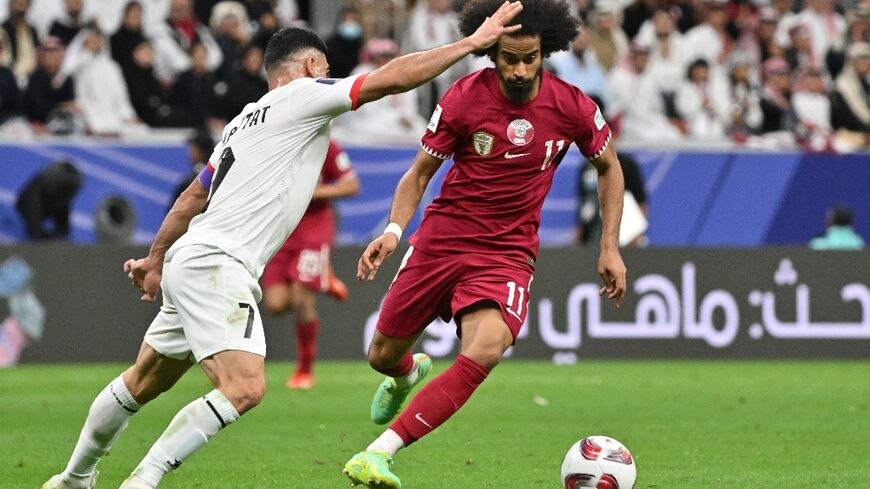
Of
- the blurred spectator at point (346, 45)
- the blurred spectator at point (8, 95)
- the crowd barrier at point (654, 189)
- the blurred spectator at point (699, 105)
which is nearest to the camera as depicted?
the crowd barrier at point (654, 189)

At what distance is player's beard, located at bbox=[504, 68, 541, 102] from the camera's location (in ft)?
25.6

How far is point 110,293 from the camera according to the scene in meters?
16.1

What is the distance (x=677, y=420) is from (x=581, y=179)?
22.0 feet

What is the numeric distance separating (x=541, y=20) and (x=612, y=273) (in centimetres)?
131

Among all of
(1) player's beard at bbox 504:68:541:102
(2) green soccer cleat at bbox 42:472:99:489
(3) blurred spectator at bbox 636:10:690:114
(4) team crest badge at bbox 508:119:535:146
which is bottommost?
(3) blurred spectator at bbox 636:10:690:114

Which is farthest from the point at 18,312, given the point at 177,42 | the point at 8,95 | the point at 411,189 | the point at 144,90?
the point at 411,189

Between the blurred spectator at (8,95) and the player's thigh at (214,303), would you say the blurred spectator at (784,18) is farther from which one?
the player's thigh at (214,303)

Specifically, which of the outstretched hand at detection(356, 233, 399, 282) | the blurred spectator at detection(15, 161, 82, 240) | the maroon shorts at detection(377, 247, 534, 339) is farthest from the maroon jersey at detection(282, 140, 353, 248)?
the outstretched hand at detection(356, 233, 399, 282)

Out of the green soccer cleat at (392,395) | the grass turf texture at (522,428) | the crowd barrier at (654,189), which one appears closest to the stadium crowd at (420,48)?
the crowd barrier at (654,189)

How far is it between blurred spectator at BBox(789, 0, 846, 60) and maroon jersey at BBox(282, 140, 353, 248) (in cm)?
1019

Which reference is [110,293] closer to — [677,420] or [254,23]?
[254,23]

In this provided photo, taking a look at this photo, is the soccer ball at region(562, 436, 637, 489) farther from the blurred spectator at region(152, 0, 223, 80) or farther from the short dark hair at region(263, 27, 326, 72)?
the blurred spectator at region(152, 0, 223, 80)

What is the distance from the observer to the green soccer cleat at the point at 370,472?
675cm

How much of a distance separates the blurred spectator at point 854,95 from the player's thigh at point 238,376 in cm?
1478
